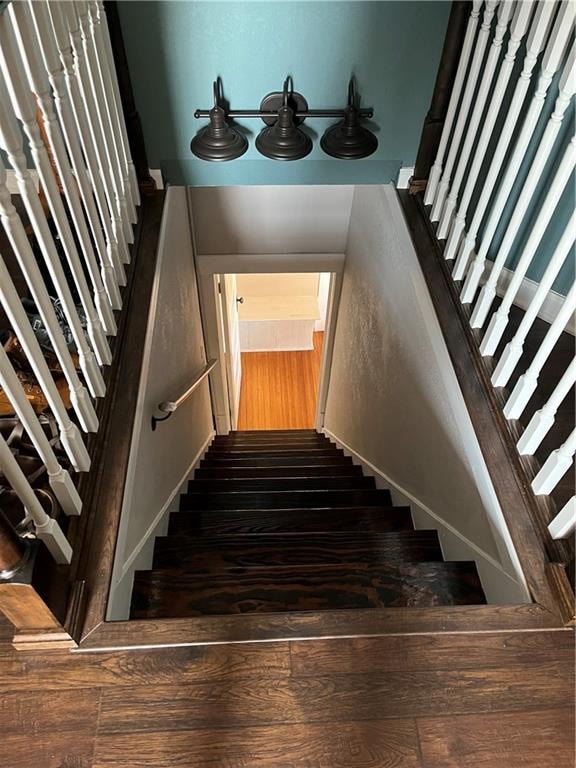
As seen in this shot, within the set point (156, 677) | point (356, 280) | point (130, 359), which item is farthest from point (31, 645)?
point (356, 280)

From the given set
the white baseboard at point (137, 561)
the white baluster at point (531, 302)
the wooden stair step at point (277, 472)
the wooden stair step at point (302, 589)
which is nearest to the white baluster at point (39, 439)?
the white baseboard at point (137, 561)

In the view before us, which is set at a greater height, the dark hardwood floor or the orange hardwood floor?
the dark hardwood floor

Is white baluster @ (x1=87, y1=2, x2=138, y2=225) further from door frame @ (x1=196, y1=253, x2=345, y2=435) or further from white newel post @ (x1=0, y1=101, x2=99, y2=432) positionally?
door frame @ (x1=196, y1=253, x2=345, y2=435)

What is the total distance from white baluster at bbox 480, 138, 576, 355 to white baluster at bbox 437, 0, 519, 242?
533 mm

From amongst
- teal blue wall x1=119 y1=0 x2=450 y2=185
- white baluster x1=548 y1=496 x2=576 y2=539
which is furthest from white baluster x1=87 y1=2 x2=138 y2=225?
white baluster x1=548 y1=496 x2=576 y2=539

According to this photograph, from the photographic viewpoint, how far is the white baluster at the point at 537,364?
132 cm

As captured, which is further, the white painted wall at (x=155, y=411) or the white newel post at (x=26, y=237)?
the white painted wall at (x=155, y=411)

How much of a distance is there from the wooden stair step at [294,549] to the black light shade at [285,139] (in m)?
1.58

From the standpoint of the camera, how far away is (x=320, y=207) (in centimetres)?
369

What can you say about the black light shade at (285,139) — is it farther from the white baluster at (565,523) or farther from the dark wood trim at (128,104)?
the white baluster at (565,523)

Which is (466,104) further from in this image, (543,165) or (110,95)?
(110,95)

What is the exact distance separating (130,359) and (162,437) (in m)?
0.67

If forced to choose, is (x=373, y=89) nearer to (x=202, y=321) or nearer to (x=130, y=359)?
(x=130, y=359)

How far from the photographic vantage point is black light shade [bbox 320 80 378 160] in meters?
2.34
